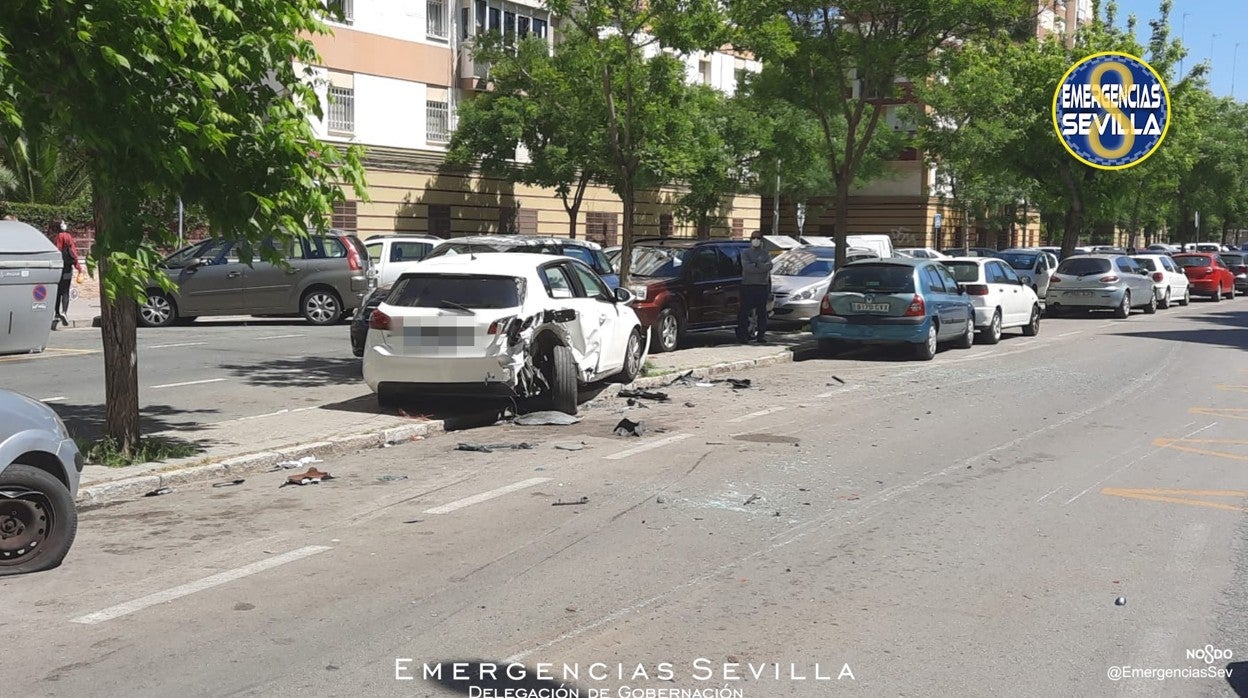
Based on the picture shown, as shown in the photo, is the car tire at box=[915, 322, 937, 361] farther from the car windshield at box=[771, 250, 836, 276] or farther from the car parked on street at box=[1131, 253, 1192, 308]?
the car parked on street at box=[1131, 253, 1192, 308]

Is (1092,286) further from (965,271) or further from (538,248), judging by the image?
(538,248)

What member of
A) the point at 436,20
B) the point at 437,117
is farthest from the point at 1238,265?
the point at 436,20

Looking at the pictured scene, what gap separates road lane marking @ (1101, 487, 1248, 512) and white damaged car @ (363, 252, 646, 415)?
5.40 meters

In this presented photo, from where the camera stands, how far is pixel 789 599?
629cm

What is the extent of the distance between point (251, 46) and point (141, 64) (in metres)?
0.90

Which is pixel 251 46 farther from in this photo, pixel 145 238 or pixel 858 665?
pixel 858 665

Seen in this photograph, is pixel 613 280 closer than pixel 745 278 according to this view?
Yes

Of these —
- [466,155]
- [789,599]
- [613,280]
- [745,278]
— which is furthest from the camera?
[466,155]

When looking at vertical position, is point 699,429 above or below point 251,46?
below

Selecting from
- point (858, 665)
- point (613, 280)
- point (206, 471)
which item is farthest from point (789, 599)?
point (613, 280)

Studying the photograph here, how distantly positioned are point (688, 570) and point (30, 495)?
3.56m

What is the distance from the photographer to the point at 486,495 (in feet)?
29.1

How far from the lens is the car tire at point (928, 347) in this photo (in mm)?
18891

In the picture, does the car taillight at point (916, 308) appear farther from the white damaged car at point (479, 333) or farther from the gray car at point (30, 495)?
the gray car at point (30, 495)
